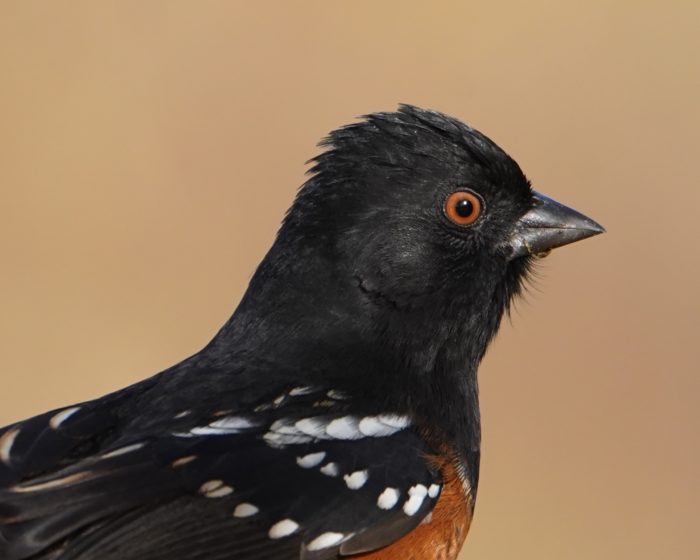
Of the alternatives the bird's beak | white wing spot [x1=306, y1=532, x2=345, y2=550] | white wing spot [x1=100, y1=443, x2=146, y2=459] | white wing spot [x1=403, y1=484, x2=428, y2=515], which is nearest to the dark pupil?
the bird's beak

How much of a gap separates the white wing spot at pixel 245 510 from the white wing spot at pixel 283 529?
63 mm

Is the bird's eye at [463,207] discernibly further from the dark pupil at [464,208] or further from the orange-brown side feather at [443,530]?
the orange-brown side feather at [443,530]

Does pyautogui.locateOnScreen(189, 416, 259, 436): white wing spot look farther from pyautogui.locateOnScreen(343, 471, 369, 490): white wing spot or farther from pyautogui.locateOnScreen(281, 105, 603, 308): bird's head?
pyautogui.locateOnScreen(281, 105, 603, 308): bird's head

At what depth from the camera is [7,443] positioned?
3848 mm

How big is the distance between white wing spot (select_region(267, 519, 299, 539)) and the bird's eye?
1.12m

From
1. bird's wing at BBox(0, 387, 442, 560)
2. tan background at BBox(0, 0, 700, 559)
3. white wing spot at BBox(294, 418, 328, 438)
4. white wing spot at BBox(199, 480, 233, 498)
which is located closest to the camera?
bird's wing at BBox(0, 387, 442, 560)

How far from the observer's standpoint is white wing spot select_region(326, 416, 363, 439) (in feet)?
12.8

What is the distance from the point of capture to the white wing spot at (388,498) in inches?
151

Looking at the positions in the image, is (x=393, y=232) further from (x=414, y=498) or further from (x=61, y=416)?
(x=61, y=416)

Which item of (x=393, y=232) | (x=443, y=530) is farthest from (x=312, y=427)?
(x=393, y=232)

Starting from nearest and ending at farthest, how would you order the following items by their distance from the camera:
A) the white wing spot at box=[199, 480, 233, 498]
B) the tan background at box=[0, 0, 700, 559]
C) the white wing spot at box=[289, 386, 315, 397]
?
the white wing spot at box=[199, 480, 233, 498] → the white wing spot at box=[289, 386, 315, 397] → the tan background at box=[0, 0, 700, 559]

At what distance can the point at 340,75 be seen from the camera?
995 cm

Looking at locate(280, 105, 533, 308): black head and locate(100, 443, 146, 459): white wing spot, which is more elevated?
locate(280, 105, 533, 308): black head

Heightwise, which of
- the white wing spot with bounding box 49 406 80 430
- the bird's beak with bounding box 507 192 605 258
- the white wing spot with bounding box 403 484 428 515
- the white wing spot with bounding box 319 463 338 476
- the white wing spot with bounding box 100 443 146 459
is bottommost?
the white wing spot with bounding box 403 484 428 515
